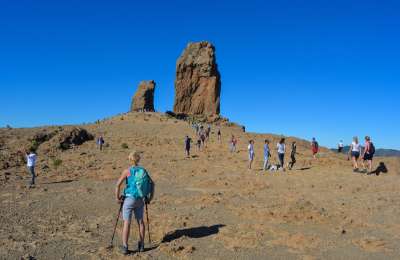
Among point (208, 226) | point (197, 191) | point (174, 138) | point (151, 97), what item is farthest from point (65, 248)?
point (151, 97)

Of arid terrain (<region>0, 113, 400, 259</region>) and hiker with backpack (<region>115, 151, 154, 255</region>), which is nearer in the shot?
hiker with backpack (<region>115, 151, 154, 255</region>)

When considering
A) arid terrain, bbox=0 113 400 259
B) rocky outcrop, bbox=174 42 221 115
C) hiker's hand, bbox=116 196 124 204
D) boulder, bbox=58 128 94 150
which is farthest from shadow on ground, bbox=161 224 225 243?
rocky outcrop, bbox=174 42 221 115

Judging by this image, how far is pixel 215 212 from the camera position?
11.2 m

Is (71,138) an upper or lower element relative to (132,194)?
upper

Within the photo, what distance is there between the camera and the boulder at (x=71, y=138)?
106 ft

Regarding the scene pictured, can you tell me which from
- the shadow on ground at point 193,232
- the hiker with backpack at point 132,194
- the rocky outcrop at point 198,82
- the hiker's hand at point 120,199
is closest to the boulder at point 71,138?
the shadow on ground at point 193,232

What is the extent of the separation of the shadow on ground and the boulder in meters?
24.5

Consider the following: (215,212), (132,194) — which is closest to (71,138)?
(215,212)

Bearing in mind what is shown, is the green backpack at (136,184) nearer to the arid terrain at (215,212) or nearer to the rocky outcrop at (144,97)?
the arid terrain at (215,212)

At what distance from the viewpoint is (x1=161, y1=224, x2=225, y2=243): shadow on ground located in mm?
8703

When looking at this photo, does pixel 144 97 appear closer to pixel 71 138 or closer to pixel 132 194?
pixel 71 138

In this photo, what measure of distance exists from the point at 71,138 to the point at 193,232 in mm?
27014

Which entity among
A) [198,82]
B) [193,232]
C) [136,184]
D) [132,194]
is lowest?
[193,232]

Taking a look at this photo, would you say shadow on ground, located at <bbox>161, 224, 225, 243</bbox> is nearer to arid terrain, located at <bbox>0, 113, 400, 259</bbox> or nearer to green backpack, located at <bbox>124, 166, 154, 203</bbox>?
arid terrain, located at <bbox>0, 113, 400, 259</bbox>
